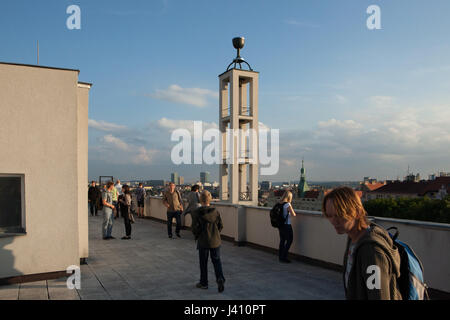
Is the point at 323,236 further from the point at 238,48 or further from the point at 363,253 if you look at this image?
the point at 238,48

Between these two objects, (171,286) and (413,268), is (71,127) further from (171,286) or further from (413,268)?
(413,268)

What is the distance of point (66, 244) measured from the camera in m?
7.11

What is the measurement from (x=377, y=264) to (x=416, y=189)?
151 metres

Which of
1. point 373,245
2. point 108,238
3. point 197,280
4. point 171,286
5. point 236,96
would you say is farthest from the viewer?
point 236,96

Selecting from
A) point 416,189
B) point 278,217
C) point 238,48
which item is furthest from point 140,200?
point 416,189

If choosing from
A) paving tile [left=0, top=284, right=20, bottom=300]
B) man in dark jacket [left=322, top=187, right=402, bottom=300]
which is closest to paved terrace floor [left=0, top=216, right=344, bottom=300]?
paving tile [left=0, top=284, right=20, bottom=300]

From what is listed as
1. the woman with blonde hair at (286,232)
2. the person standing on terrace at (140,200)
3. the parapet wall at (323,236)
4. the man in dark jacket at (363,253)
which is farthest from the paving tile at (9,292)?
the person standing on terrace at (140,200)

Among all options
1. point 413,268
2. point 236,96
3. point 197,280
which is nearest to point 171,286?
point 197,280

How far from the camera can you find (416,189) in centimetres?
13500

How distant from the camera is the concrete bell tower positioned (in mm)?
20688

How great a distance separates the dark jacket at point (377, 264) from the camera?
201 cm

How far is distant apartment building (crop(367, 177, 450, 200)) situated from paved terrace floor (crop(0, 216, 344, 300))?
11535 cm

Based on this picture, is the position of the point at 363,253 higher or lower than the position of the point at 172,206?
higher

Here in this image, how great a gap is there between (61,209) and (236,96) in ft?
50.0
